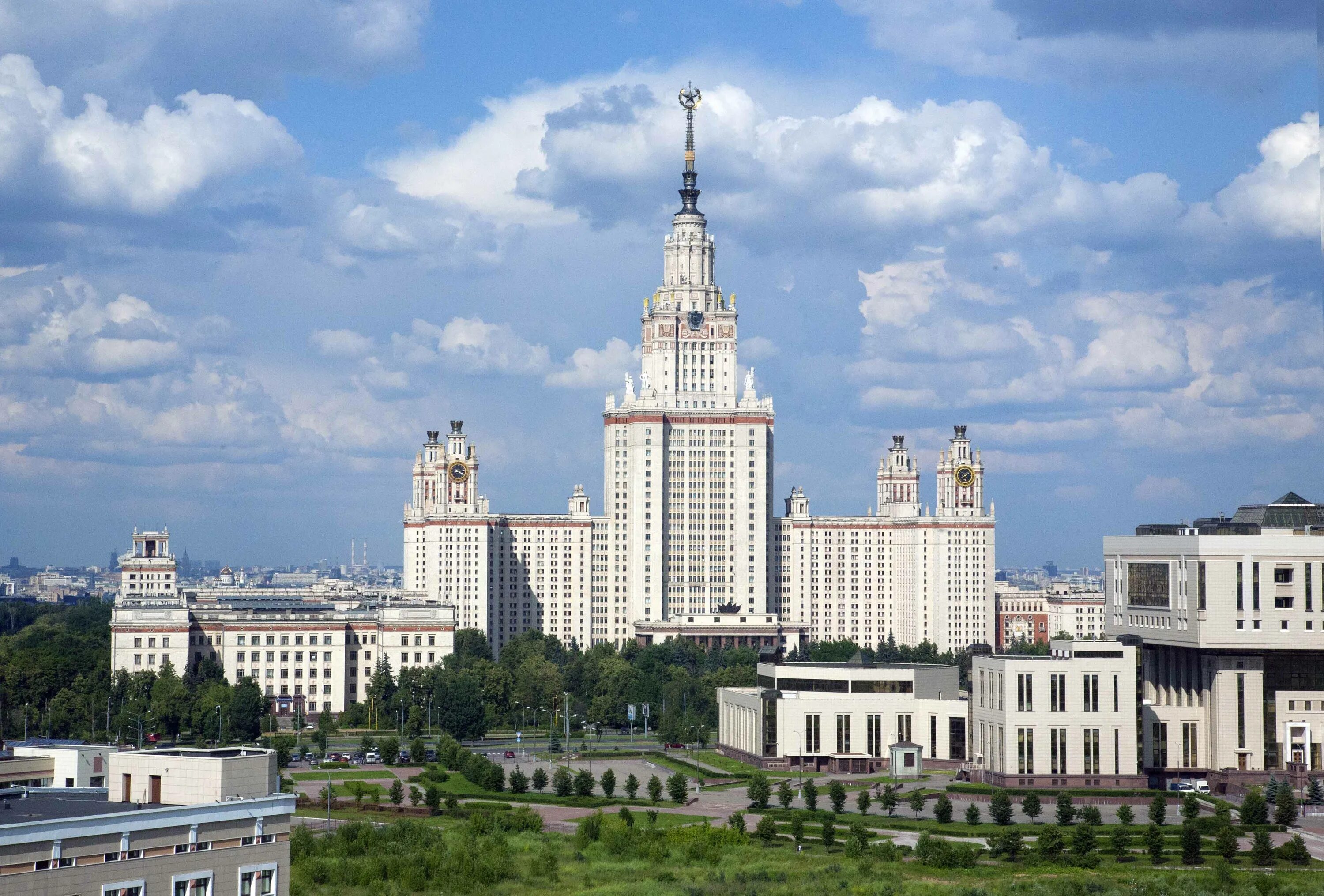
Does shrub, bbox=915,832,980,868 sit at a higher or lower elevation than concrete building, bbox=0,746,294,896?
lower

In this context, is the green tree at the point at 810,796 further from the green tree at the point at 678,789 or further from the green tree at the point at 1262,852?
the green tree at the point at 1262,852

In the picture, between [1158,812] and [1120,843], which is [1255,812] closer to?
[1158,812]

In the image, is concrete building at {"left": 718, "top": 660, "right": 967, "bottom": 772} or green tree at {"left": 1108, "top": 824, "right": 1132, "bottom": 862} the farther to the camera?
concrete building at {"left": 718, "top": 660, "right": 967, "bottom": 772}

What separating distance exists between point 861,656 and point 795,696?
15478 millimetres

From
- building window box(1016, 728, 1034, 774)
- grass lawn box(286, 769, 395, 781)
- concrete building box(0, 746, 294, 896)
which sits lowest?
grass lawn box(286, 769, 395, 781)

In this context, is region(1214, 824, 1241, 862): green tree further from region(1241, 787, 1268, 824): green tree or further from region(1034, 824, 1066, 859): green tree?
region(1241, 787, 1268, 824): green tree

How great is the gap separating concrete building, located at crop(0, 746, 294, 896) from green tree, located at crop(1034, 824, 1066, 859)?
46.9m

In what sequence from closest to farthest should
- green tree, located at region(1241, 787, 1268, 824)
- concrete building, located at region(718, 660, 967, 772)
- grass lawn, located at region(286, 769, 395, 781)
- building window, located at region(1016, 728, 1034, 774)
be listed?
1. green tree, located at region(1241, 787, 1268, 824)
2. building window, located at region(1016, 728, 1034, 774)
3. grass lawn, located at region(286, 769, 395, 781)
4. concrete building, located at region(718, 660, 967, 772)

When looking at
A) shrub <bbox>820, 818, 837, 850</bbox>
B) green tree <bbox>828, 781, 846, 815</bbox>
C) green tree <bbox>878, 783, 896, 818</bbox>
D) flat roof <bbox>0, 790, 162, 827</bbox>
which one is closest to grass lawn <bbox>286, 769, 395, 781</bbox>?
green tree <bbox>828, 781, 846, 815</bbox>

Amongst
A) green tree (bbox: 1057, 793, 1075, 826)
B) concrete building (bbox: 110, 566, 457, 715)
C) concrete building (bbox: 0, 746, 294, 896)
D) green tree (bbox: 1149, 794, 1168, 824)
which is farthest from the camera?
concrete building (bbox: 110, 566, 457, 715)

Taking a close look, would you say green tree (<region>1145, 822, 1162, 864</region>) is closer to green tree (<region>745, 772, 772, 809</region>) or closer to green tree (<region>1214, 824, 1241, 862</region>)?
green tree (<region>1214, 824, 1241, 862</region>)

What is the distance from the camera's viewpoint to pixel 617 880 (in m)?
88.1

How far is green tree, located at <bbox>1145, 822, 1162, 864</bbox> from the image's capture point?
313 ft

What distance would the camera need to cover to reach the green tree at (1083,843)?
95750mm
